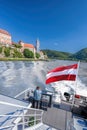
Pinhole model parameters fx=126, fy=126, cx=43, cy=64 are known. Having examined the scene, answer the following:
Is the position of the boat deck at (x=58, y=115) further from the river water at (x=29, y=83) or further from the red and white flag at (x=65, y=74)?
the red and white flag at (x=65, y=74)

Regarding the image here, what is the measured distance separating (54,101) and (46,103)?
1150 millimetres

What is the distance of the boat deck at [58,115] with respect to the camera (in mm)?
6504

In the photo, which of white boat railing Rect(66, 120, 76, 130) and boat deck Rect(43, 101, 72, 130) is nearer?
white boat railing Rect(66, 120, 76, 130)

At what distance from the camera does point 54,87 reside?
20.8 m

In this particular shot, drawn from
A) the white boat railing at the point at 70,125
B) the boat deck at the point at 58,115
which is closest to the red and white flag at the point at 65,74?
the boat deck at the point at 58,115

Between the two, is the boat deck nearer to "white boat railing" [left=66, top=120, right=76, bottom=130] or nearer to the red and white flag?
"white boat railing" [left=66, top=120, right=76, bottom=130]

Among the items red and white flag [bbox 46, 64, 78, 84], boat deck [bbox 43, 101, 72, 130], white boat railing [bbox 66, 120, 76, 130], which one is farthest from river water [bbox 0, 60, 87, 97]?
white boat railing [bbox 66, 120, 76, 130]

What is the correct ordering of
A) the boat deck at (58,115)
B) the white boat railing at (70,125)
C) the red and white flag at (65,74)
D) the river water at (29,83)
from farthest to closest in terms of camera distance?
the river water at (29,83) < the red and white flag at (65,74) < the boat deck at (58,115) < the white boat railing at (70,125)

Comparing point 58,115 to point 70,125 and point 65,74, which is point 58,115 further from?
point 65,74

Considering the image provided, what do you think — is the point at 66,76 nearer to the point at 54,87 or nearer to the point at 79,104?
the point at 79,104

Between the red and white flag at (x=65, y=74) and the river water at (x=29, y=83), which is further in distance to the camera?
the river water at (x=29, y=83)

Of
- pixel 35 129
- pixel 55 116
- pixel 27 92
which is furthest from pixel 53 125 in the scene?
pixel 27 92

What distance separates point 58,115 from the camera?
7.36 meters

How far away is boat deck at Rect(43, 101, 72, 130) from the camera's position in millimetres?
6504
